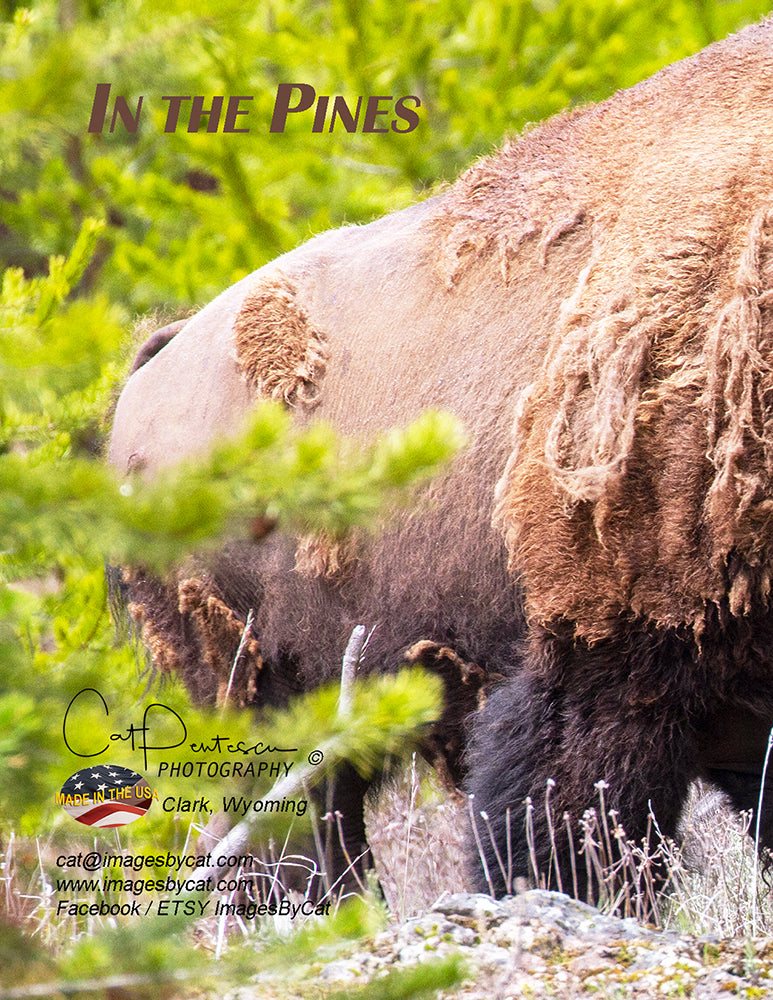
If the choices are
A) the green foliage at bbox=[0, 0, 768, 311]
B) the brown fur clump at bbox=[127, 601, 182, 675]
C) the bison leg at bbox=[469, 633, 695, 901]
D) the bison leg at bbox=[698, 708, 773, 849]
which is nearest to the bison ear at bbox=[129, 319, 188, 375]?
the brown fur clump at bbox=[127, 601, 182, 675]

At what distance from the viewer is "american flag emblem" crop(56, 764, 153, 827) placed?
1659mm

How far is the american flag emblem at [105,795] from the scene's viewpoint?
1.66m

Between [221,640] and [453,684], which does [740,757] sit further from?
[221,640]

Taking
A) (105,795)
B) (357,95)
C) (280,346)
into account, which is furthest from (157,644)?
(357,95)

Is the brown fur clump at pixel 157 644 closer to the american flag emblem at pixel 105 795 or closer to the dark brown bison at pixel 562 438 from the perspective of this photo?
the dark brown bison at pixel 562 438

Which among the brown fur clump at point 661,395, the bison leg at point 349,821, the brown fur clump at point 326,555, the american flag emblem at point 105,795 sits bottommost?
the bison leg at point 349,821

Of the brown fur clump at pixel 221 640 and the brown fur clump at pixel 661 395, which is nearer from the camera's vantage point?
the brown fur clump at pixel 661 395

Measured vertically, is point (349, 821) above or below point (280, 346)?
below

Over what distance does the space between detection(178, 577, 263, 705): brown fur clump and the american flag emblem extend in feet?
5.22

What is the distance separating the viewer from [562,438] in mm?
2574

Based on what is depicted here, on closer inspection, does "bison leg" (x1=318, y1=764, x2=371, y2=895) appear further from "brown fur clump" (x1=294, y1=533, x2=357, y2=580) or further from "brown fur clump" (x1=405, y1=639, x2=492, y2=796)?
"brown fur clump" (x1=294, y1=533, x2=357, y2=580)

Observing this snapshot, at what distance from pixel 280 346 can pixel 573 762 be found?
1.55 m

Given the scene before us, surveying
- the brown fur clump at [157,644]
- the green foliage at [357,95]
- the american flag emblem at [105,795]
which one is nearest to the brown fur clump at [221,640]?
the brown fur clump at [157,644]

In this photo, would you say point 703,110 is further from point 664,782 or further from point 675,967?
point 675,967
